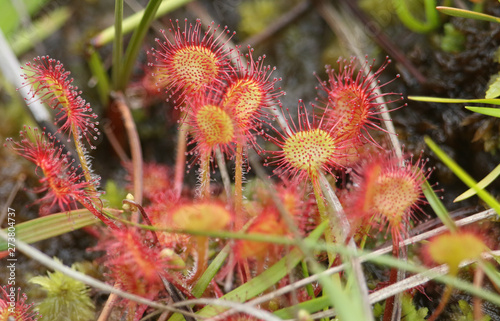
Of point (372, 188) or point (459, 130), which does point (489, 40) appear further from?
point (372, 188)

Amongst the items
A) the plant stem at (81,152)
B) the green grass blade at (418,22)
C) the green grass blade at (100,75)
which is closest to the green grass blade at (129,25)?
the green grass blade at (100,75)

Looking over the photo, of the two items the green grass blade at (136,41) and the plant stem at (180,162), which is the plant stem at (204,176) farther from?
the green grass blade at (136,41)

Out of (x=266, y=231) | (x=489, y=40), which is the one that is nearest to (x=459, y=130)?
(x=489, y=40)

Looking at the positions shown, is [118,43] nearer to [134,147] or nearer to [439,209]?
[134,147]

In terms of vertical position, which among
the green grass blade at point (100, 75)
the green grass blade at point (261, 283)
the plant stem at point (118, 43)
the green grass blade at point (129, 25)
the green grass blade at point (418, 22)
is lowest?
the green grass blade at point (261, 283)

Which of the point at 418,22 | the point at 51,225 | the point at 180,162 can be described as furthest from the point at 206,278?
the point at 418,22
